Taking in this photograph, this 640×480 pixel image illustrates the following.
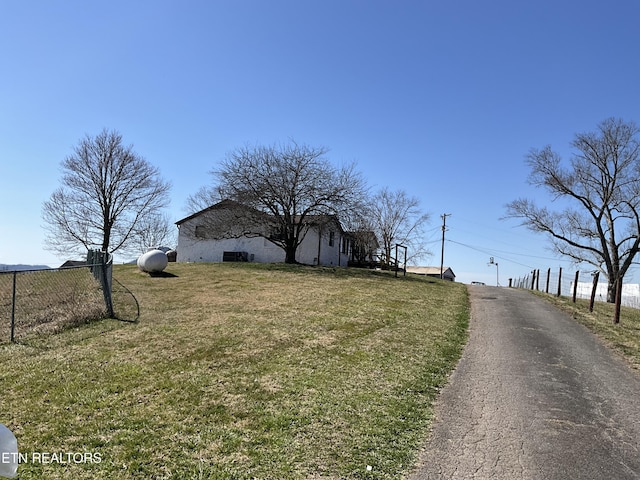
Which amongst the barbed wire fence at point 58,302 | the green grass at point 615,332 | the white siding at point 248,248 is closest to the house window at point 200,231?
the white siding at point 248,248

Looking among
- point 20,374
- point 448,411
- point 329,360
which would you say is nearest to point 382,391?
point 448,411

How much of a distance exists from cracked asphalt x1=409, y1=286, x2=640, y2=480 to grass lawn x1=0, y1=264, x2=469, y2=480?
0.30 metres

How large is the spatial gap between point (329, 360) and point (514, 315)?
288 inches

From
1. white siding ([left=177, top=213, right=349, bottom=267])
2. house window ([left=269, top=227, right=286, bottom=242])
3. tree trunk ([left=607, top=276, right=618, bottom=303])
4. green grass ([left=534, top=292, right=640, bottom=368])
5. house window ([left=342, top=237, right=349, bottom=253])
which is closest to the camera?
green grass ([left=534, top=292, right=640, bottom=368])

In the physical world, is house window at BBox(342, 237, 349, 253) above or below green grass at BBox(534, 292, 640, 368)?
above

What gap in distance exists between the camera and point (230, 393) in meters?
4.93

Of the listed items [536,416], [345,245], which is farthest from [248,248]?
[536,416]

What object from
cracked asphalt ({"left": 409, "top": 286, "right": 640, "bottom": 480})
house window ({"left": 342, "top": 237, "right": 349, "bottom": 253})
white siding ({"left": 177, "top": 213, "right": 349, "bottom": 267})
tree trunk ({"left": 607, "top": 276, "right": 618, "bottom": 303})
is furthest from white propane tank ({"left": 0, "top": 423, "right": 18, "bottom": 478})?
house window ({"left": 342, "top": 237, "right": 349, "bottom": 253})

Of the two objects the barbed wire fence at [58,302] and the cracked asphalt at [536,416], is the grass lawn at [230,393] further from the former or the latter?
the barbed wire fence at [58,302]

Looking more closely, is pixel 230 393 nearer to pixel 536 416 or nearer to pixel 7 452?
pixel 7 452

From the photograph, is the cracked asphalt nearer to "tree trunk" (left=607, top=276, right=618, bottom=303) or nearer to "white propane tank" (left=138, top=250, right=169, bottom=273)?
"white propane tank" (left=138, top=250, right=169, bottom=273)

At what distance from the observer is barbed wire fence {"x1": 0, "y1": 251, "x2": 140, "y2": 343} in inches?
325

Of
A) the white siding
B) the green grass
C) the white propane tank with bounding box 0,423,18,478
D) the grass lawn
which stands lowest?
the grass lawn

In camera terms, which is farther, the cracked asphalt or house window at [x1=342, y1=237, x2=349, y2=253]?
house window at [x1=342, y1=237, x2=349, y2=253]
